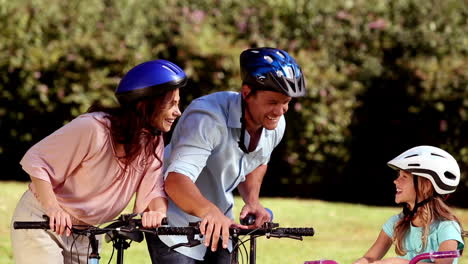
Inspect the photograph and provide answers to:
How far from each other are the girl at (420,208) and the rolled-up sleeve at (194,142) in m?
1.16

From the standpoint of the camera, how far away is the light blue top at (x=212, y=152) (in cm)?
476

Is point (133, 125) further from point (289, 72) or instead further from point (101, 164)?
point (289, 72)

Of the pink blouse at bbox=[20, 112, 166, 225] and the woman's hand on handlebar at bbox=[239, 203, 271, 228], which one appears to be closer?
the pink blouse at bbox=[20, 112, 166, 225]

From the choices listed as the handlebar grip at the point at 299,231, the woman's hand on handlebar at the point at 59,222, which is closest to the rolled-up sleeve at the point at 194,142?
the woman's hand on handlebar at the point at 59,222

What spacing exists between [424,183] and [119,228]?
1990mm

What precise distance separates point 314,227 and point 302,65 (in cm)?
258

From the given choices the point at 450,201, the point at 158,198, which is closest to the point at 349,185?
the point at 450,201

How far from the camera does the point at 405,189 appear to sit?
219 inches

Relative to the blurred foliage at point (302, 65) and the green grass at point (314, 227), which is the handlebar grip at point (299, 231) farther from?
the blurred foliage at point (302, 65)

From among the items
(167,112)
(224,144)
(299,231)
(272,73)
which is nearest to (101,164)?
(167,112)

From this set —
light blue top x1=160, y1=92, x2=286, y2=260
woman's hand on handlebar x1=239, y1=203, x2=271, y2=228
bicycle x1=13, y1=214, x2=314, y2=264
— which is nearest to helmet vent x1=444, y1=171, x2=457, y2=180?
light blue top x1=160, y1=92, x2=286, y2=260

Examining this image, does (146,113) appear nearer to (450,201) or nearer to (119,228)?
(119,228)

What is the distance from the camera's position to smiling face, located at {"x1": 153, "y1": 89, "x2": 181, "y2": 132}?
4710mm

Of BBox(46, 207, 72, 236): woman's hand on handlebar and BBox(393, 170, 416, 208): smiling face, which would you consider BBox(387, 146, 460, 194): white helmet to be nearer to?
BBox(393, 170, 416, 208): smiling face
